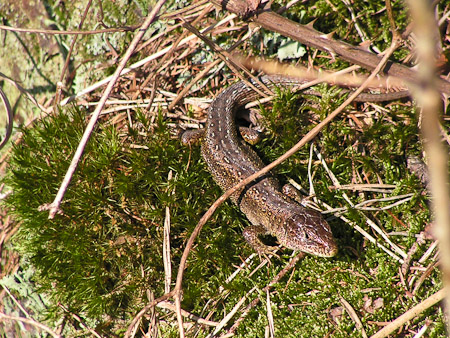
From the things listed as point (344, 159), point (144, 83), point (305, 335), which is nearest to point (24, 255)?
point (144, 83)

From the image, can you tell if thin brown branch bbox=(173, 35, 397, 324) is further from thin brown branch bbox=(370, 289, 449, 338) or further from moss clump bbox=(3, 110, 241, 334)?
thin brown branch bbox=(370, 289, 449, 338)

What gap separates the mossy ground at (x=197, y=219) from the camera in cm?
390

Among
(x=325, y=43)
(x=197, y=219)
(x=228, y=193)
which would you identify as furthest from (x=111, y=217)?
Answer: (x=325, y=43)

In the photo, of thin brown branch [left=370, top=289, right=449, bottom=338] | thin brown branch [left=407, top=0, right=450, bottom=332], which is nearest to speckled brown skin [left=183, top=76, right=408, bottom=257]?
thin brown branch [left=370, top=289, right=449, bottom=338]

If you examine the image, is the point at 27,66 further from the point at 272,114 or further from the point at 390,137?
the point at 390,137

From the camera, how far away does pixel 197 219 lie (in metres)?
4.33

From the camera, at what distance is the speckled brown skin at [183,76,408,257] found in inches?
158

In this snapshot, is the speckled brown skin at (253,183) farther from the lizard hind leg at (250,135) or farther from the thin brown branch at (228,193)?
the thin brown branch at (228,193)

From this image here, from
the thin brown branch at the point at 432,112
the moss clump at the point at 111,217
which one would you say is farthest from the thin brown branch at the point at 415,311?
the thin brown branch at the point at 432,112

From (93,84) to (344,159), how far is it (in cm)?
336

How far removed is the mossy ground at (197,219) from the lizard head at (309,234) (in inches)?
10.0

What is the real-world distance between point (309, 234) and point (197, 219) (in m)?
1.25

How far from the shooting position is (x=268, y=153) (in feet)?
15.4

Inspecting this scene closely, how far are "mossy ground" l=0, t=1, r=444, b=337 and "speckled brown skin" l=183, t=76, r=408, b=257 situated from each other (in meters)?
0.20
